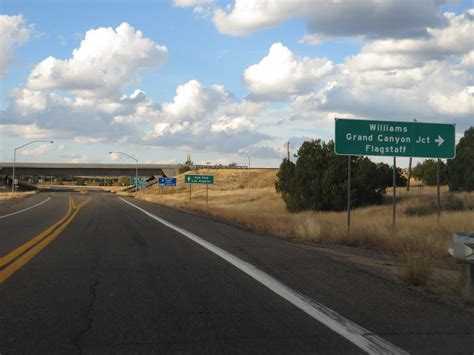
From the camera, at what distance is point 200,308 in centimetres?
721

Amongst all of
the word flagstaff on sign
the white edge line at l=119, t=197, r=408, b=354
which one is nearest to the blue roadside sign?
the word flagstaff on sign

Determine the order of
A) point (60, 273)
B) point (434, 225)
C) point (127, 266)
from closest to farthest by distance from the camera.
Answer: point (60, 273)
point (127, 266)
point (434, 225)

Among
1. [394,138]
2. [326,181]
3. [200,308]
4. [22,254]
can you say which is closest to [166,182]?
[326,181]

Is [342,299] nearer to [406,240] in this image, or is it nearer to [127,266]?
[127,266]

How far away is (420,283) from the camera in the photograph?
9258 millimetres

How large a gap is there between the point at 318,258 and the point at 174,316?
19.8ft

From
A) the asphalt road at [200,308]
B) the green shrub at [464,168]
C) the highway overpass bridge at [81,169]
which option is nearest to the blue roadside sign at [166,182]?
the green shrub at [464,168]

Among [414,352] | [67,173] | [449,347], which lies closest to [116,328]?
[414,352]

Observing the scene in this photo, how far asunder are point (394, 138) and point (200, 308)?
14.7 meters

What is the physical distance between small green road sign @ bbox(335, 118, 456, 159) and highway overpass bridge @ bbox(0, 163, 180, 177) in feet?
401

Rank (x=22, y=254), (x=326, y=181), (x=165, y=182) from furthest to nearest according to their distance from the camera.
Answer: (x=165, y=182) → (x=326, y=181) → (x=22, y=254)

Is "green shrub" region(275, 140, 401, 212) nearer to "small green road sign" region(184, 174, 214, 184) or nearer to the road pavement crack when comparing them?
"small green road sign" region(184, 174, 214, 184)

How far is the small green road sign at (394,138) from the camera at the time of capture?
19797 mm

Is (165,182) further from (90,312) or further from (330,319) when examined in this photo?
(330,319)
